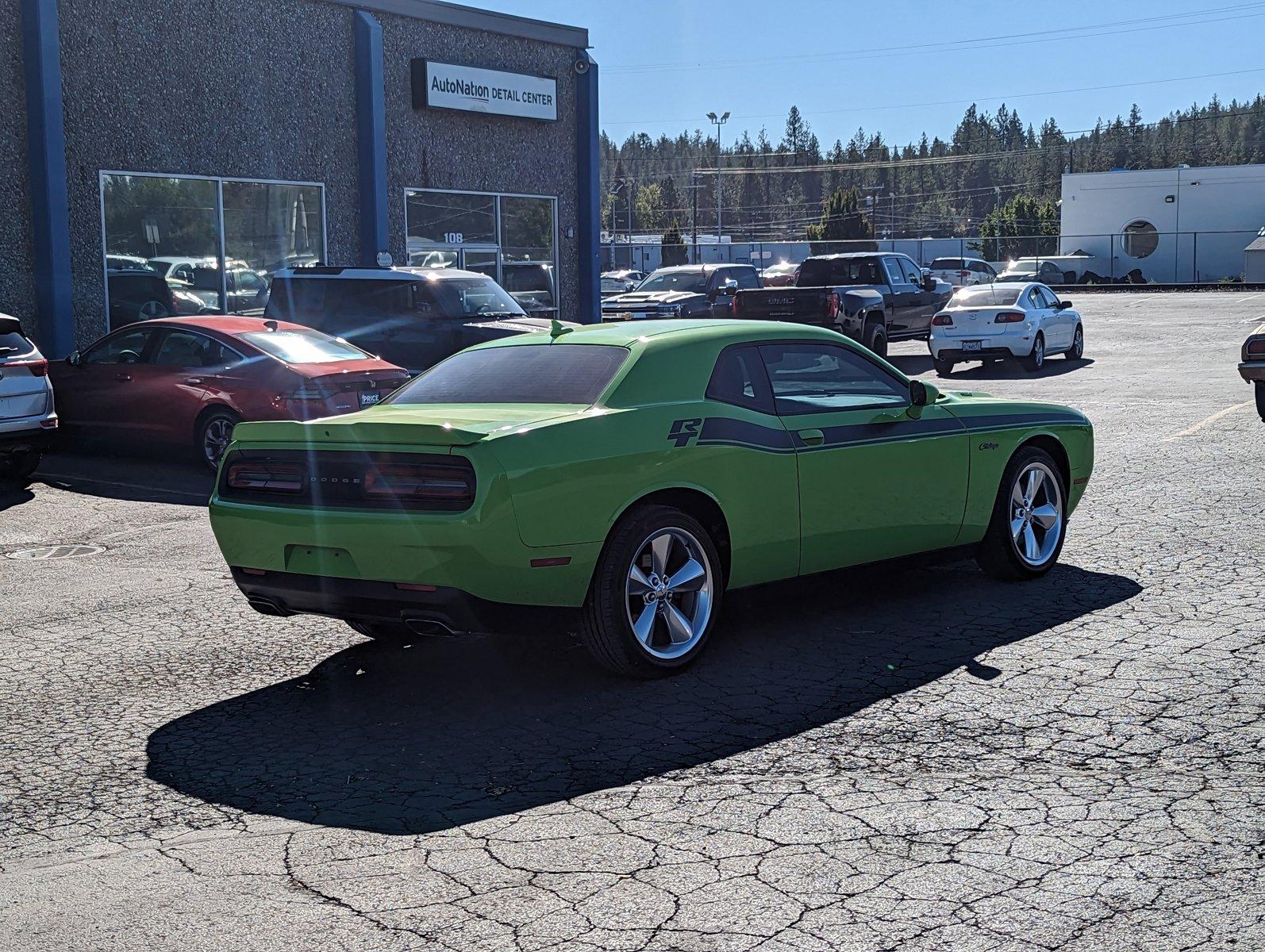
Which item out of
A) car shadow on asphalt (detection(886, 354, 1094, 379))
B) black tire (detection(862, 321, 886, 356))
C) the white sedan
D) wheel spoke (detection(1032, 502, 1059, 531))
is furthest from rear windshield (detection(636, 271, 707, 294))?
wheel spoke (detection(1032, 502, 1059, 531))

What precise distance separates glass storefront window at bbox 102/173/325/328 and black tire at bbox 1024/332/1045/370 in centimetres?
1147

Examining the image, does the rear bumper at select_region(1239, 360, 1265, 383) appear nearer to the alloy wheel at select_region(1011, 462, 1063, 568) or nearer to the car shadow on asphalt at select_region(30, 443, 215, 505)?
the alloy wheel at select_region(1011, 462, 1063, 568)

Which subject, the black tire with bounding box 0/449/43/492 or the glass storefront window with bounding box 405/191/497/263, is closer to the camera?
the black tire with bounding box 0/449/43/492

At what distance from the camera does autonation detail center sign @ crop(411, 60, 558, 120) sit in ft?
79.0

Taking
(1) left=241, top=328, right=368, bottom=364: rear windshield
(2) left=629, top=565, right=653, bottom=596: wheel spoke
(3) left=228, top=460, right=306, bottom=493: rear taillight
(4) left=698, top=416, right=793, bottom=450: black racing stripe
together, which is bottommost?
(2) left=629, top=565, right=653, bottom=596: wheel spoke

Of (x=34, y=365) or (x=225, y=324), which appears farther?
(x=225, y=324)

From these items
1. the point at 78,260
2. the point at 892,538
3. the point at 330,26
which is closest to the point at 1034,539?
the point at 892,538

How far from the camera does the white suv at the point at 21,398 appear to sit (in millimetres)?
12297

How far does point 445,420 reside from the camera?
6.18m

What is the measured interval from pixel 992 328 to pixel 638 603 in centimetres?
1858

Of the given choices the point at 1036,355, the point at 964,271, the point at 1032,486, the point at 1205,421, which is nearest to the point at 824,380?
the point at 1032,486

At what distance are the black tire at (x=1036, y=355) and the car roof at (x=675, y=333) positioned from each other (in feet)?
56.8

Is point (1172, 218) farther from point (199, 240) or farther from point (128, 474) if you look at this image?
point (128, 474)

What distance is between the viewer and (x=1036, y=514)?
8.24 meters
